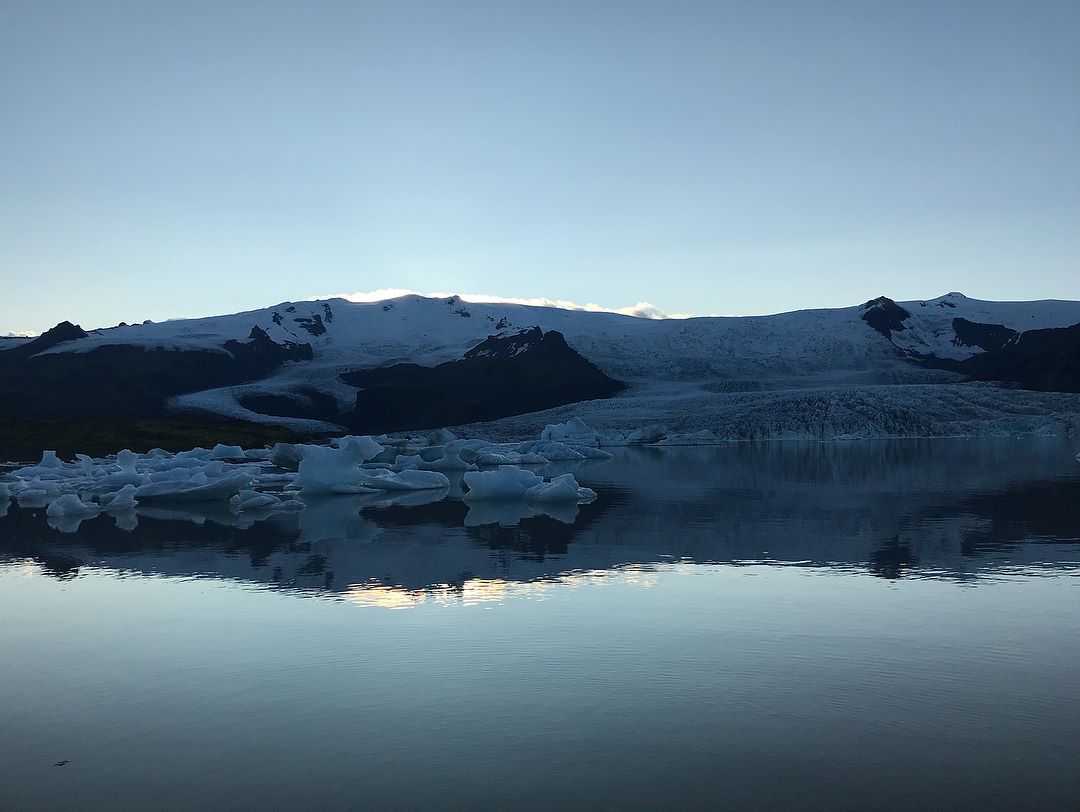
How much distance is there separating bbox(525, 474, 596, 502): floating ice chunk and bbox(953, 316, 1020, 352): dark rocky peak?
114m

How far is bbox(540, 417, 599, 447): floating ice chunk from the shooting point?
60281mm

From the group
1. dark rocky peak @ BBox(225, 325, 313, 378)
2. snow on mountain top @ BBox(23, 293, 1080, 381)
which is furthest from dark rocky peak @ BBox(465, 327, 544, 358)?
dark rocky peak @ BBox(225, 325, 313, 378)

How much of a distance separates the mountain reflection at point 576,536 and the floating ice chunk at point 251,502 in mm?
549

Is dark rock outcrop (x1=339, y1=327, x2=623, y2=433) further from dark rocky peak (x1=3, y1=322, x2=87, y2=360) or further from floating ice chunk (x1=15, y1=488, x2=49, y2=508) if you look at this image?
floating ice chunk (x1=15, y1=488, x2=49, y2=508)

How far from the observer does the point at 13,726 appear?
22.8 feet

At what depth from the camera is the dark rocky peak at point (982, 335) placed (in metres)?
126

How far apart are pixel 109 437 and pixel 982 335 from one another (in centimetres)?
11035

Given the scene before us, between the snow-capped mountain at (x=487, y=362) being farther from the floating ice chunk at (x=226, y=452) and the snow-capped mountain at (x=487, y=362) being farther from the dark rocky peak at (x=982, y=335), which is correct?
the floating ice chunk at (x=226, y=452)

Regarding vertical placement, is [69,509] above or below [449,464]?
above

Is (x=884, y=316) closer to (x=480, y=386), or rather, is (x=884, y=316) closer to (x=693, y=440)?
(x=480, y=386)

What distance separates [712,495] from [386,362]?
11307 cm

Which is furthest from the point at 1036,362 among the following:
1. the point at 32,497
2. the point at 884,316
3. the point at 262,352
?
the point at 262,352

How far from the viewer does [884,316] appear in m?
126

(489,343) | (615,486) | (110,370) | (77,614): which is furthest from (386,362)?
(77,614)
